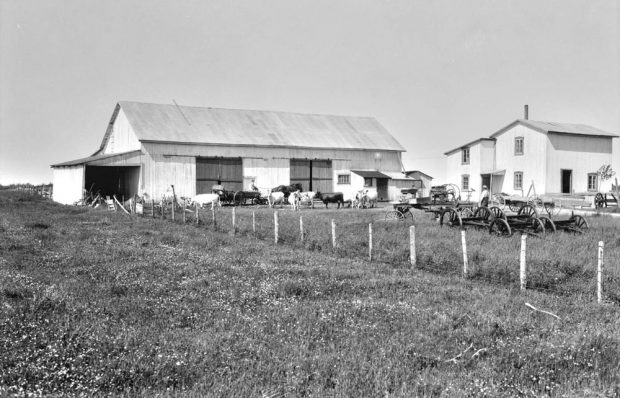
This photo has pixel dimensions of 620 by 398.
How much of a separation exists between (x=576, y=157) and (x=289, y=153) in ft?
76.2

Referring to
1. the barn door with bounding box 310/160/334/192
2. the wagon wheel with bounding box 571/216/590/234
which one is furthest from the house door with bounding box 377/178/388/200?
the wagon wheel with bounding box 571/216/590/234

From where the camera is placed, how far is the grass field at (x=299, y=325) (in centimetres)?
632

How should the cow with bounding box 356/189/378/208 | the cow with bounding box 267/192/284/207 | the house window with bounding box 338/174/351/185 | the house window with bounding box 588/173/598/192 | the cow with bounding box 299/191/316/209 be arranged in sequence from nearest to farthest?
the cow with bounding box 299/191/316/209, the cow with bounding box 356/189/378/208, the cow with bounding box 267/192/284/207, the house window with bounding box 588/173/598/192, the house window with bounding box 338/174/351/185

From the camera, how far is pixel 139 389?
237 inches

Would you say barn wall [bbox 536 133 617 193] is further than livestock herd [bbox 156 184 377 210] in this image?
Yes

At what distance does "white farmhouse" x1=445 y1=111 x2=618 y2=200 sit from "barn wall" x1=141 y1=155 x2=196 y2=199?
21.7 m

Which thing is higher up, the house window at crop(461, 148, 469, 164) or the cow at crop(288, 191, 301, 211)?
the house window at crop(461, 148, 469, 164)

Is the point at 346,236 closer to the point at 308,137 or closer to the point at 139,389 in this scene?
the point at 139,389

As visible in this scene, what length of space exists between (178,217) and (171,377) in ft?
88.7

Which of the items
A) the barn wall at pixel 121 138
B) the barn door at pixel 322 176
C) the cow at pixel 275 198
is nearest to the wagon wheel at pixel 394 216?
the cow at pixel 275 198

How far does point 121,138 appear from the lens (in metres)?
50.6

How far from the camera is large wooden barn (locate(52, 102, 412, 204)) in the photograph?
45.3 m

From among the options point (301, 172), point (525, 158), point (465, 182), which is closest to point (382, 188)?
point (301, 172)

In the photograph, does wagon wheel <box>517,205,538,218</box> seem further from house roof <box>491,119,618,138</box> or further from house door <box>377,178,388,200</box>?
house door <box>377,178,388,200</box>
